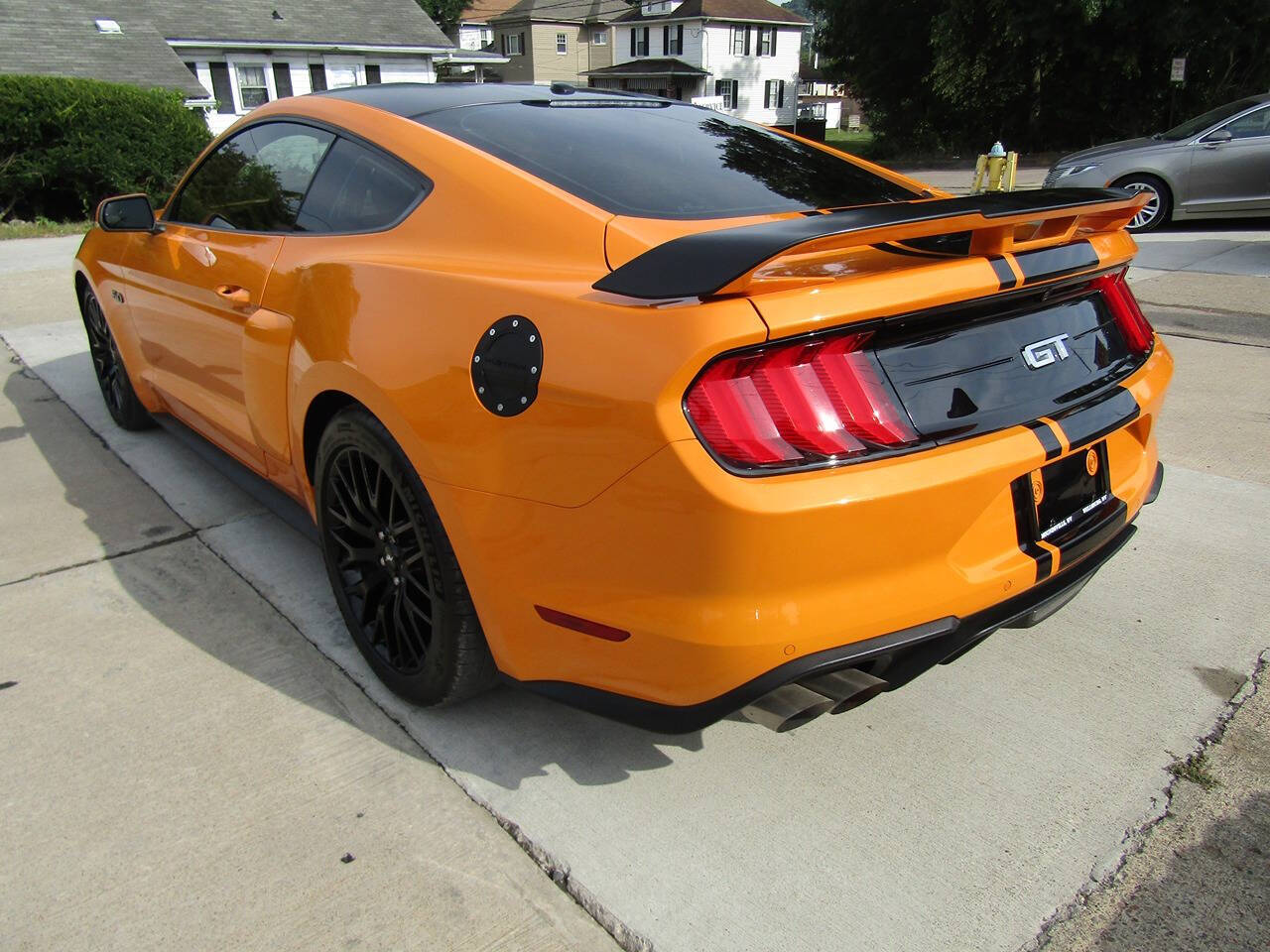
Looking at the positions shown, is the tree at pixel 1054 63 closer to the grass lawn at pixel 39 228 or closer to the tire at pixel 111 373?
the grass lawn at pixel 39 228

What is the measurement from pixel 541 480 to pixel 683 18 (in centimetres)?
5974

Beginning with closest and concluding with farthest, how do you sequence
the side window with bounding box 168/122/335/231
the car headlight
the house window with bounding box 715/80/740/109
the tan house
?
the side window with bounding box 168/122/335/231
the car headlight
the house window with bounding box 715/80/740/109
the tan house

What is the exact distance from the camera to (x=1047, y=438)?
1989 mm

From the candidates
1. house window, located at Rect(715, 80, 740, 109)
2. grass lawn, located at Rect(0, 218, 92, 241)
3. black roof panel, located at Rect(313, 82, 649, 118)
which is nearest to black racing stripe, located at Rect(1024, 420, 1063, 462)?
black roof panel, located at Rect(313, 82, 649, 118)

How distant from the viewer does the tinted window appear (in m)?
2.31

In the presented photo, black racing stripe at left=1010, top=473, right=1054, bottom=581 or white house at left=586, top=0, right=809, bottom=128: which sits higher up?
white house at left=586, top=0, right=809, bottom=128

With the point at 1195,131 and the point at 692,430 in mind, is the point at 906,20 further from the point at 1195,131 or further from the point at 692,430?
the point at 692,430

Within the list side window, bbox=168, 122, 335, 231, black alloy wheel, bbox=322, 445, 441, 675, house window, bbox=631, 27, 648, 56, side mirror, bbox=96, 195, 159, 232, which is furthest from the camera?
house window, bbox=631, 27, 648, 56

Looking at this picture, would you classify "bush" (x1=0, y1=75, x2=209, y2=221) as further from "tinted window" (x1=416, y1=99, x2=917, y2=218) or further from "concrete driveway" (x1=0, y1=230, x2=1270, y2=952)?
"tinted window" (x1=416, y1=99, x2=917, y2=218)

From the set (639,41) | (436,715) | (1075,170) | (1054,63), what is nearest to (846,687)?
(436,715)

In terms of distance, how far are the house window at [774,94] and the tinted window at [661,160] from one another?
2320 inches

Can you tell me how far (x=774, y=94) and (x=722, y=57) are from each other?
170 inches

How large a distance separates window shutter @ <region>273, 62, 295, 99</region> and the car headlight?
29621mm

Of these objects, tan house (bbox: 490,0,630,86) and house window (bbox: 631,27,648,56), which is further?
tan house (bbox: 490,0,630,86)
